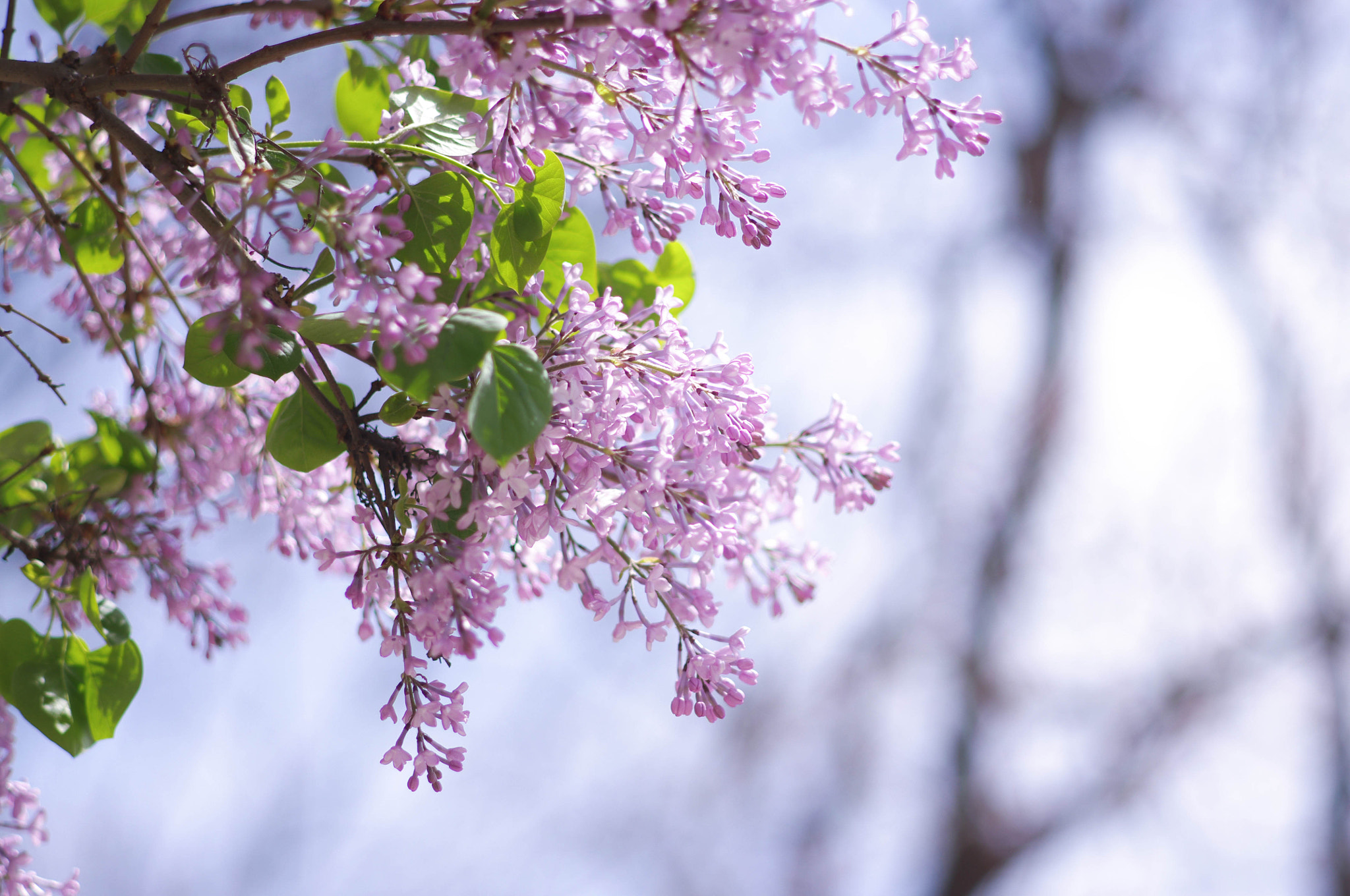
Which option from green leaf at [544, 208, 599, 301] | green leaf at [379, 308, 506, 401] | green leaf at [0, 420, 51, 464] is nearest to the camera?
green leaf at [379, 308, 506, 401]

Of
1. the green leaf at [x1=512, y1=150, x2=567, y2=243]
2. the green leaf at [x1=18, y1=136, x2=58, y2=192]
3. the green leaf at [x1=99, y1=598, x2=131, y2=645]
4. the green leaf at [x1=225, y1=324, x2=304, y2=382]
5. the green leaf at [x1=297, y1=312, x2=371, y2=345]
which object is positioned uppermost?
the green leaf at [x1=18, y1=136, x2=58, y2=192]

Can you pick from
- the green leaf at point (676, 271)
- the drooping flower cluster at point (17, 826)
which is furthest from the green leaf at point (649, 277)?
the drooping flower cluster at point (17, 826)

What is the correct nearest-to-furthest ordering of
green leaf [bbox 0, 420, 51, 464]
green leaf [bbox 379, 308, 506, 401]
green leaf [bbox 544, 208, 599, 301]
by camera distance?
green leaf [bbox 379, 308, 506, 401] < green leaf [bbox 544, 208, 599, 301] < green leaf [bbox 0, 420, 51, 464]

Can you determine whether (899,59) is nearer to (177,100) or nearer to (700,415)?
(700,415)

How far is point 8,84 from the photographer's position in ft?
1.11

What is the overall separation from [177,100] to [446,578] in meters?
0.18

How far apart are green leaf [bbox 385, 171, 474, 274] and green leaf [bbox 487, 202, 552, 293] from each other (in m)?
0.01

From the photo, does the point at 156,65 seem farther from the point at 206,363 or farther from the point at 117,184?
the point at 206,363

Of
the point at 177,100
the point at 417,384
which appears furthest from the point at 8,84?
the point at 417,384

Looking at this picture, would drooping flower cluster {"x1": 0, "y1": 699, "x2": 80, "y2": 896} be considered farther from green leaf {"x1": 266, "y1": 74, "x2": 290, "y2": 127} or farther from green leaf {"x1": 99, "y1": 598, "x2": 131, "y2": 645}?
green leaf {"x1": 266, "y1": 74, "x2": 290, "y2": 127}

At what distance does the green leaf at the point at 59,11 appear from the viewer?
1.42ft

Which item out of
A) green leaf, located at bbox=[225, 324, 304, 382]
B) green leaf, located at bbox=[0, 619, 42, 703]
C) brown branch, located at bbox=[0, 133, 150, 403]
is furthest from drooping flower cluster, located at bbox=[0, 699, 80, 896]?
green leaf, located at bbox=[225, 324, 304, 382]

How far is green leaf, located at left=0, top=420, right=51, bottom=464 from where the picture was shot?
45cm

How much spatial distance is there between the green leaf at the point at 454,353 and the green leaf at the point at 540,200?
7 cm
